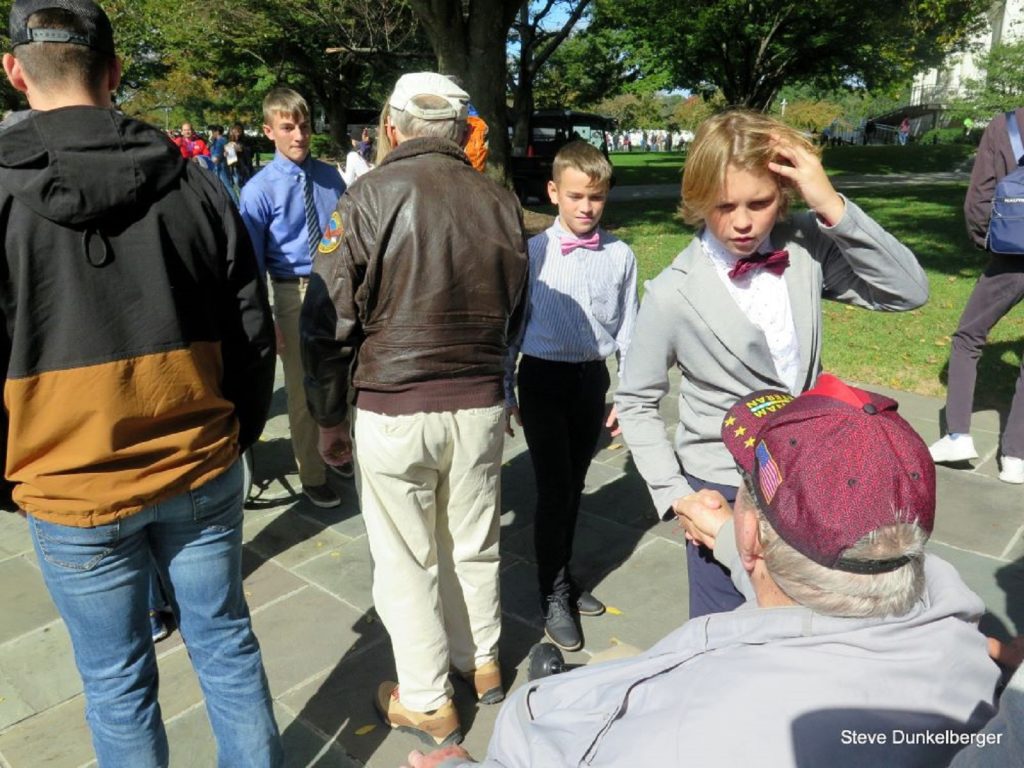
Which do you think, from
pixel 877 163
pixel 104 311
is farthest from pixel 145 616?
pixel 877 163

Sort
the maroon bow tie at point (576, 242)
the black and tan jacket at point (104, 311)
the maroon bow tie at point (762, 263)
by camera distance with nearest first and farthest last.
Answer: the black and tan jacket at point (104, 311) → the maroon bow tie at point (762, 263) → the maroon bow tie at point (576, 242)

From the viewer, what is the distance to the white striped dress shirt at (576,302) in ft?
9.99

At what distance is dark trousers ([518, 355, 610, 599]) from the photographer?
120 inches

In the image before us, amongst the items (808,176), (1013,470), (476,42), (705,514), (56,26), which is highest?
(476,42)

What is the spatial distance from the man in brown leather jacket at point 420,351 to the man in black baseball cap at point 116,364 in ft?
1.04

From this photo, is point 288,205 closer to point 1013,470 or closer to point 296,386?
point 296,386

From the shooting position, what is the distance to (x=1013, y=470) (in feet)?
14.5

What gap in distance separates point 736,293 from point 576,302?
3.25 feet

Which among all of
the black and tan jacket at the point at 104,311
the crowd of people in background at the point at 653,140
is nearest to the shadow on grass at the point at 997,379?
the black and tan jacket at the point at 104,311

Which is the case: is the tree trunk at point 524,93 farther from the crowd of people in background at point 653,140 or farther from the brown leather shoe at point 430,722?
the crowd of people in background at point 653,140

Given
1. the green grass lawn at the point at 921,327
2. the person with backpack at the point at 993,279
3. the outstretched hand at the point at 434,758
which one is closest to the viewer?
the outstretched hand at the point at 434,758

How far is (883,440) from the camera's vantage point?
1300 mm

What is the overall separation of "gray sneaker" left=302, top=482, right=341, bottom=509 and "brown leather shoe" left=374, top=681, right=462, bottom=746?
1817 millimetres

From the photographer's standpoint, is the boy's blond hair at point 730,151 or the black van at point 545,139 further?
the black van at point 545,139
